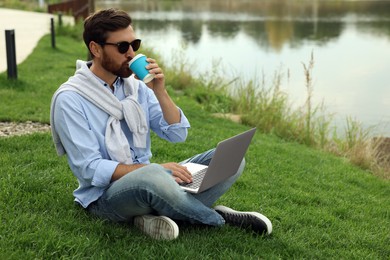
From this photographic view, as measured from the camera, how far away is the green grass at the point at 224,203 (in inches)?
98.2

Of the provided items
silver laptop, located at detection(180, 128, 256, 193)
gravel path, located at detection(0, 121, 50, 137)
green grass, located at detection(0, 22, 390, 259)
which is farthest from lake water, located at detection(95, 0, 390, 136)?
silver laptop, located at detection(180, 128, 256, 193)

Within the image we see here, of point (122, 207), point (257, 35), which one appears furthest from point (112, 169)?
point (257, 35)

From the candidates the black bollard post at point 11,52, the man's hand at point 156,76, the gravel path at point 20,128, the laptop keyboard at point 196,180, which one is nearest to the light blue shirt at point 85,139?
the man's hand at point 156,76

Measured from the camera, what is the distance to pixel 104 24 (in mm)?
2529

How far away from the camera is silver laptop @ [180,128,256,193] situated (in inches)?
97.6

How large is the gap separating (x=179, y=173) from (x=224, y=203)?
89 cm

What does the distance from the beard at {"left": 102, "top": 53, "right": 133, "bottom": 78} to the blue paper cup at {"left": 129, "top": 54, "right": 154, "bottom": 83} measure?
0.45 feet

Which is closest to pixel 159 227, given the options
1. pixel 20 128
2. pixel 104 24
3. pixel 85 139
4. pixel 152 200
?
pixel 152 200

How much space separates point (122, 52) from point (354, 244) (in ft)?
5.37

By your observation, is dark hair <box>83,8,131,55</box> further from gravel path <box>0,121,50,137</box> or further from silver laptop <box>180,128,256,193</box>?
gravel path <box>0,121,50,137</box>

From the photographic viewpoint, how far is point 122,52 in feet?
8.38

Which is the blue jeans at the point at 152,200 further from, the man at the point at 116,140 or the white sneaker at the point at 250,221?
the white sneaker at the point at 250,221

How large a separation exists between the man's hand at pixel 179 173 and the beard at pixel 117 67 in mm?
454

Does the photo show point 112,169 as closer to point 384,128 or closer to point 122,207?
point 122,207
